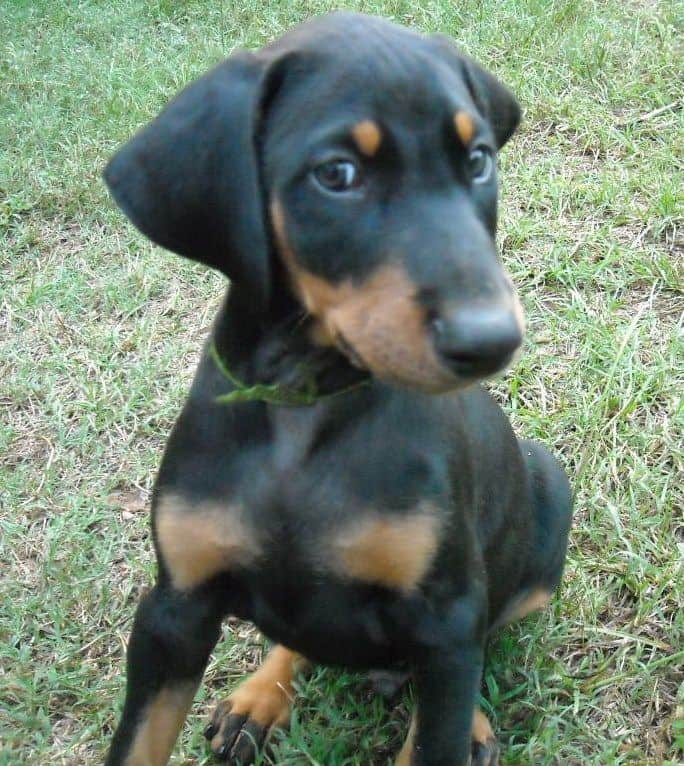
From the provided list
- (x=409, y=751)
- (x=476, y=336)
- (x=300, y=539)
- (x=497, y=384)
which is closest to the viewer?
(x=476, y=336)

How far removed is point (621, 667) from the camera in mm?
3354

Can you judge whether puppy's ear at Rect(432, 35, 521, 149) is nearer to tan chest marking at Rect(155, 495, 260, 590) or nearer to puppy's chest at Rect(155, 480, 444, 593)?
puppy's chest at Rect(155, 480, 444, 593)

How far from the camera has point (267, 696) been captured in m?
3.29

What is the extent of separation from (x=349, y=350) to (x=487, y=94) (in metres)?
0.81

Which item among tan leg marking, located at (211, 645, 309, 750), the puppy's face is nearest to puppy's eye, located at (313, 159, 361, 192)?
the puppy's face

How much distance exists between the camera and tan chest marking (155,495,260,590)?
249cm

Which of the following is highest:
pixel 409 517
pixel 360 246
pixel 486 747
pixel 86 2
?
pixel 360 246

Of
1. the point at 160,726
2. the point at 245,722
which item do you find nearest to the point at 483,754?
the point at 245,722

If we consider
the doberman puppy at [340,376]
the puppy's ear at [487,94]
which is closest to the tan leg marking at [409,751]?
the doberman puppy at [340,376]

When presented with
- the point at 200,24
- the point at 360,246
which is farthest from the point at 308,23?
the point at 200,24

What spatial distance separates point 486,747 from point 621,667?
1.87ft

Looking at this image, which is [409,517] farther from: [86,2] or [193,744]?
[86,2]

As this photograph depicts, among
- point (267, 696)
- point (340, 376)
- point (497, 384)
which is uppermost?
point (340, 376)

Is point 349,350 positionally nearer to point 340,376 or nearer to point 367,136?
point 340,376
